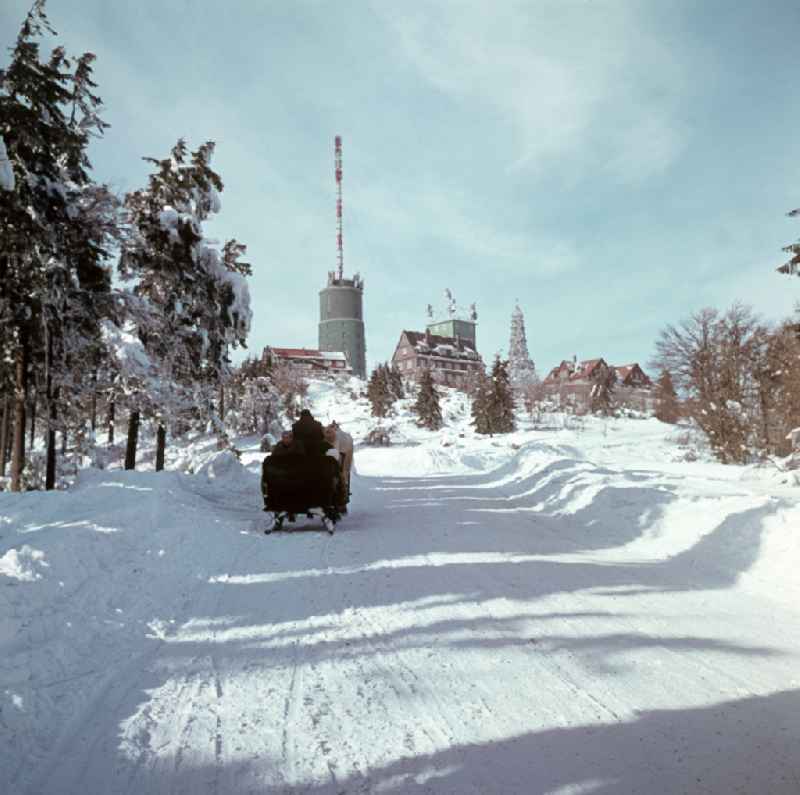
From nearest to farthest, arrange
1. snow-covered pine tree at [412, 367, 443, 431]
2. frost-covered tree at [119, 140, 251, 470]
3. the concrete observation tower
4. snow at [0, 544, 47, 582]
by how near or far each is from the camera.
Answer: snow at [0, 544, 47, 582], frost-covered tree at [119, 140, 251, 470], snow-covered pine tree at [412, 367, 443, 431], the concrete observation tower

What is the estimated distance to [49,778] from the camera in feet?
7.79

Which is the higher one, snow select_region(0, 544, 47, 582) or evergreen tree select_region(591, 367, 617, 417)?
evergreen tree select_region(591, 367, 617, 417)

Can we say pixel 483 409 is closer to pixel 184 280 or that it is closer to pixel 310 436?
pixel 184 280

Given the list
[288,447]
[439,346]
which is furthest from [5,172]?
[439,346]

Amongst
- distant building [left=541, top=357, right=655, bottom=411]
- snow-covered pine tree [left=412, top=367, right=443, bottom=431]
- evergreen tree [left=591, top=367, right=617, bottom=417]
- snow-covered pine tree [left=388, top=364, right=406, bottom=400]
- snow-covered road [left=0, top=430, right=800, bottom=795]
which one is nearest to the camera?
snow-covered road [left=0, top=430, right=800, bottom=795]

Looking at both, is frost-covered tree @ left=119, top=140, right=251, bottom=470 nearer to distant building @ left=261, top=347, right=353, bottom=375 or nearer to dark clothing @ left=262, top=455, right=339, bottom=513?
dark clothing @ left=262, top=455, right=339, bottom=513

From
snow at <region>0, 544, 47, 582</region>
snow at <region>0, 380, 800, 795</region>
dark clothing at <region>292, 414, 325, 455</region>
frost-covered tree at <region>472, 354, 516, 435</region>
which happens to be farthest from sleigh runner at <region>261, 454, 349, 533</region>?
frost-covered tree at <region>472, 354, 516, 435</region>

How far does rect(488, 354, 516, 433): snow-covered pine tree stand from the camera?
51.9 meters

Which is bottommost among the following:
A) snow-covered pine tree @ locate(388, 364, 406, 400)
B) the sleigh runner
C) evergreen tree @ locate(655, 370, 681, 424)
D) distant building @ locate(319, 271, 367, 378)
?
the sleigh runner

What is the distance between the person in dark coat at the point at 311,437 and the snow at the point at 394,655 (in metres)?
1.50

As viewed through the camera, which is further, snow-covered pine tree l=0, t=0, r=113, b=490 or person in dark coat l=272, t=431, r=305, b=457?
snow-covered pine tree l=0, t=0, r=113, b=490

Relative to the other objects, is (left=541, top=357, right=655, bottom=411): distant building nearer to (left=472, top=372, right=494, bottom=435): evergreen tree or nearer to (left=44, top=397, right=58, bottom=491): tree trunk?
(left=472, top=372, right=494, bottom=435): evergreen tree

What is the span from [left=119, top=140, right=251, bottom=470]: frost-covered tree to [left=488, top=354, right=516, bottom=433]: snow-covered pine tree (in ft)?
125

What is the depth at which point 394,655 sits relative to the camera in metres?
3.68
